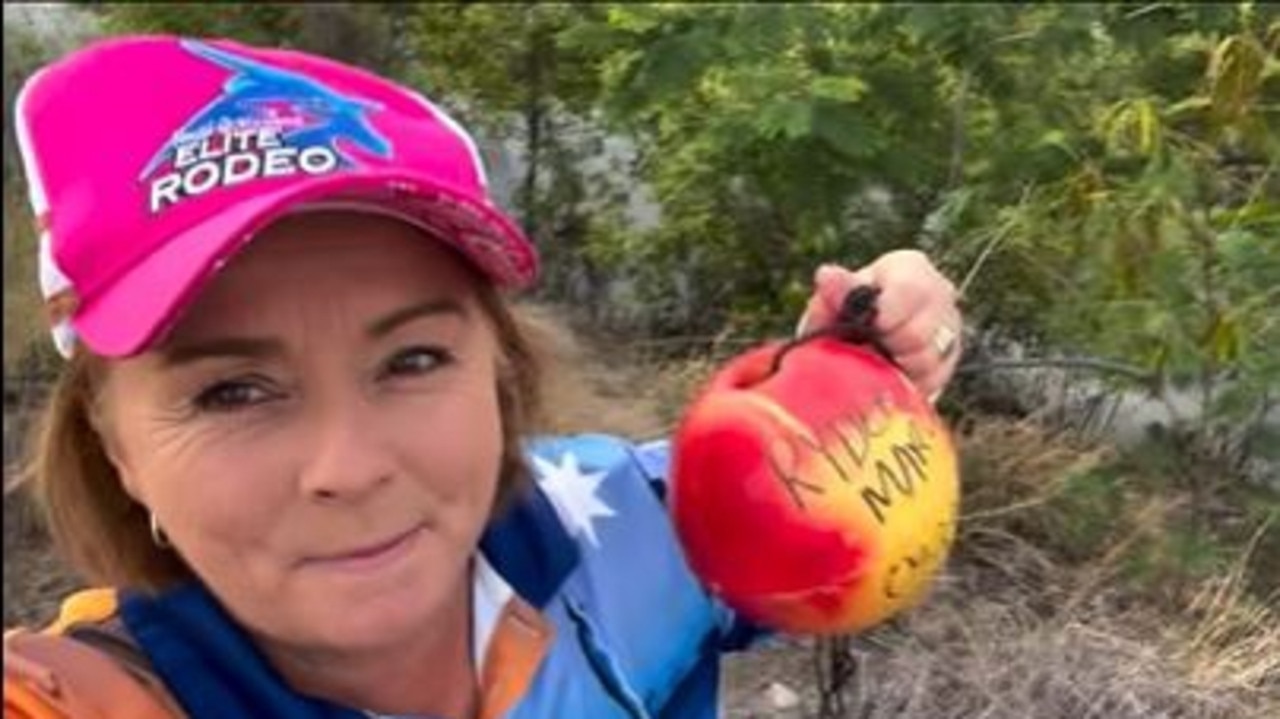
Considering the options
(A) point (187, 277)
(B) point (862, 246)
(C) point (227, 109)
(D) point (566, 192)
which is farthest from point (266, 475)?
(D) point (566, 192)

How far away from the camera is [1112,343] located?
290 cm

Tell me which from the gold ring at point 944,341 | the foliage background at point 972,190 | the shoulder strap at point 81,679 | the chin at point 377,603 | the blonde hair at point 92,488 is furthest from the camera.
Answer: the foliage background at point 972,190

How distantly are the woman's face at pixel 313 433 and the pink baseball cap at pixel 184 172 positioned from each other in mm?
35

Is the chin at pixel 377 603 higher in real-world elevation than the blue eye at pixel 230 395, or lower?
lower

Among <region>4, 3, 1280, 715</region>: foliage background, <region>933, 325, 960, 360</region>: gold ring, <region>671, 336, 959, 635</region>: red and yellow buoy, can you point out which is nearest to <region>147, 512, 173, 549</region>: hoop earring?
<region>671, 336, 959, 635</region>: red and yellow buoy

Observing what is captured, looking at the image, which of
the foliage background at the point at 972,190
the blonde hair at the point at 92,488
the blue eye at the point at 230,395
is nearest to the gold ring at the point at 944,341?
the blonde hair at the point at 92,488

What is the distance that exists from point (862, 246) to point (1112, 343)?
1.66 feet

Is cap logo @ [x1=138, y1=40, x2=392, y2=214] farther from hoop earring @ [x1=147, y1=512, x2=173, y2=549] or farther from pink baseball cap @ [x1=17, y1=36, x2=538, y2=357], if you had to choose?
hoop earring @ [x1=147, y1=512, x2=173, y2=549]

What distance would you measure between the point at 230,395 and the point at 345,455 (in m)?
0.08

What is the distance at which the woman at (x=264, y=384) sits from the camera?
1.35m

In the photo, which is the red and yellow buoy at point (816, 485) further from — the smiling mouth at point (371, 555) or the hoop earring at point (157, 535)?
the hoop earring at point (157, 535)

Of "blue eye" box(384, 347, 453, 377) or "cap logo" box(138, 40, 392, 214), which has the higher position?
"cap logo" box(138, 40, 392, 214)

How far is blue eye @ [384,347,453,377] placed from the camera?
140 centimetres

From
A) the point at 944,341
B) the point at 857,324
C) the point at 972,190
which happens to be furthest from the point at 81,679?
the point at 972,190
